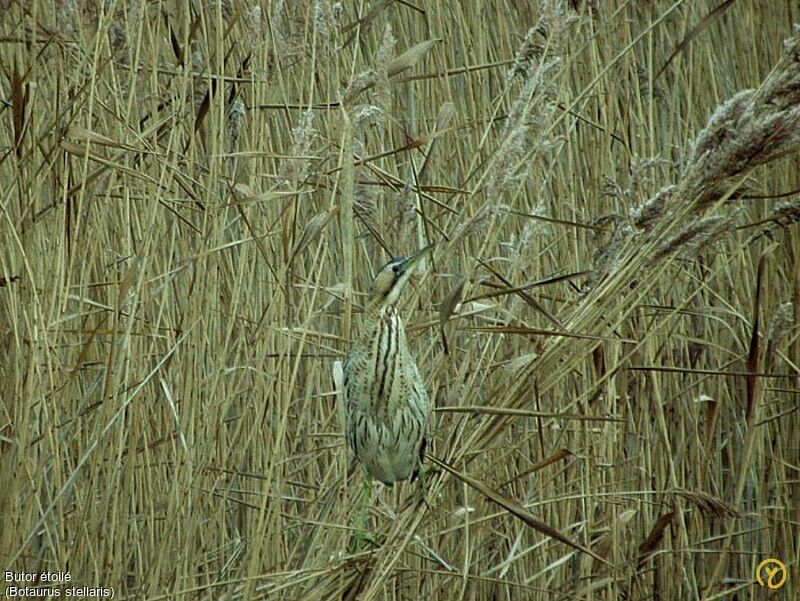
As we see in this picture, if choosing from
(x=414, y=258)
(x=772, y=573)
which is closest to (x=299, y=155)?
(x=414, y=258)

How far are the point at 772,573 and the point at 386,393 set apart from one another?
1.14 m

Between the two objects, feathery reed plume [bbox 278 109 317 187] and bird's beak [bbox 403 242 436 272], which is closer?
feathery reed plume [bbox 278 109 317 187]

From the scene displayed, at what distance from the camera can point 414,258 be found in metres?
2.37

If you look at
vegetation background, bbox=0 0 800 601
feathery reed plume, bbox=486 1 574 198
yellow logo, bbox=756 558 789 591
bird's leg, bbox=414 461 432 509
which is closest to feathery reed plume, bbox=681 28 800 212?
vegetation background, bbox=0 0 800 601

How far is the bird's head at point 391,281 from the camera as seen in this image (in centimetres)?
243

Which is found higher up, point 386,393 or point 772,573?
point 386,393

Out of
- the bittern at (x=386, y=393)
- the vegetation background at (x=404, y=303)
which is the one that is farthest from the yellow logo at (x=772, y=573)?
the bittern at (x=386, y=393)

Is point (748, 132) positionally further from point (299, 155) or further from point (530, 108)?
point (299, 155)

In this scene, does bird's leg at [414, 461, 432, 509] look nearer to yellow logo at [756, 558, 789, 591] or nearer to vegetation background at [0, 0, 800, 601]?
vegetation background at [0, 0, 800, 601]

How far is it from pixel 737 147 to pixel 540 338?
739 millimetres

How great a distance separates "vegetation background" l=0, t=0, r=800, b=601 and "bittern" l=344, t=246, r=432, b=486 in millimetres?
59

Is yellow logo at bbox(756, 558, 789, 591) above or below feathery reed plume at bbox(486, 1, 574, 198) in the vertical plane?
below

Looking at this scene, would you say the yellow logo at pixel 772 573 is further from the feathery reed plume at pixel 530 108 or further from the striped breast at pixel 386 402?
the feathery reed plume at pixel 530 108

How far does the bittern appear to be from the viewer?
8.18 feet
